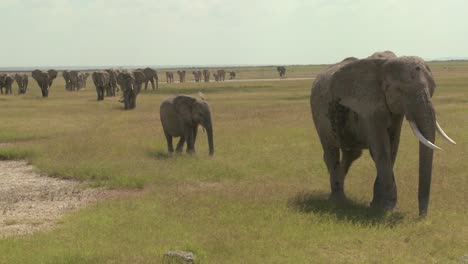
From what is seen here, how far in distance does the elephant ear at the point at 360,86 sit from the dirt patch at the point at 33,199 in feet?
18.3

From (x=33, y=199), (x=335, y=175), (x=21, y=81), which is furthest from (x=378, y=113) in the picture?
(x=21, y=81)

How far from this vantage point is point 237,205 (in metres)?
10.3

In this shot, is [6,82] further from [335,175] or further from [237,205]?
[335,175]

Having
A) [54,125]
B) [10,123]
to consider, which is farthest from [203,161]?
[10,123]

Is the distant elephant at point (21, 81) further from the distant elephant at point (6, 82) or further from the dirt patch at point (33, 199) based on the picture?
the dirt patch at point (33, 199)

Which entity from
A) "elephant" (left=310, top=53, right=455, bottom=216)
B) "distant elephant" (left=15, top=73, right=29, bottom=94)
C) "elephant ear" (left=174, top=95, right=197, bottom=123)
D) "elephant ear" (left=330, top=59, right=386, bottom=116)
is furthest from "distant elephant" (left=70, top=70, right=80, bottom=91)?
"elephant ear" (left=330, top=59, right=386, bottom=116)

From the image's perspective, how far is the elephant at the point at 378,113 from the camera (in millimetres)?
8641

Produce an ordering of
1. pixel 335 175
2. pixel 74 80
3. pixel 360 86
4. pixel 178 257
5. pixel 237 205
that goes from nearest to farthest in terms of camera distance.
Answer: pixel 178 257
pixel 360 86
pixel 237 205
pixel 335 175
pixel 74 80

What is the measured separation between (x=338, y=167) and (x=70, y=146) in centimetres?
1019

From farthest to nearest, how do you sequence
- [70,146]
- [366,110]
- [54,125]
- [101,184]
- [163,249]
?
[54,125] < [70,146] < [101,184] < [366,110] < [163,249]

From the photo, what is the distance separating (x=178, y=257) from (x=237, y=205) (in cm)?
336

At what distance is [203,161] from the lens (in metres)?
15.0

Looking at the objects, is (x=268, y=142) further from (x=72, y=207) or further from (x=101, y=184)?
(x=72, y=207)

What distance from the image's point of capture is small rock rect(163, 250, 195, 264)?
274 inches
